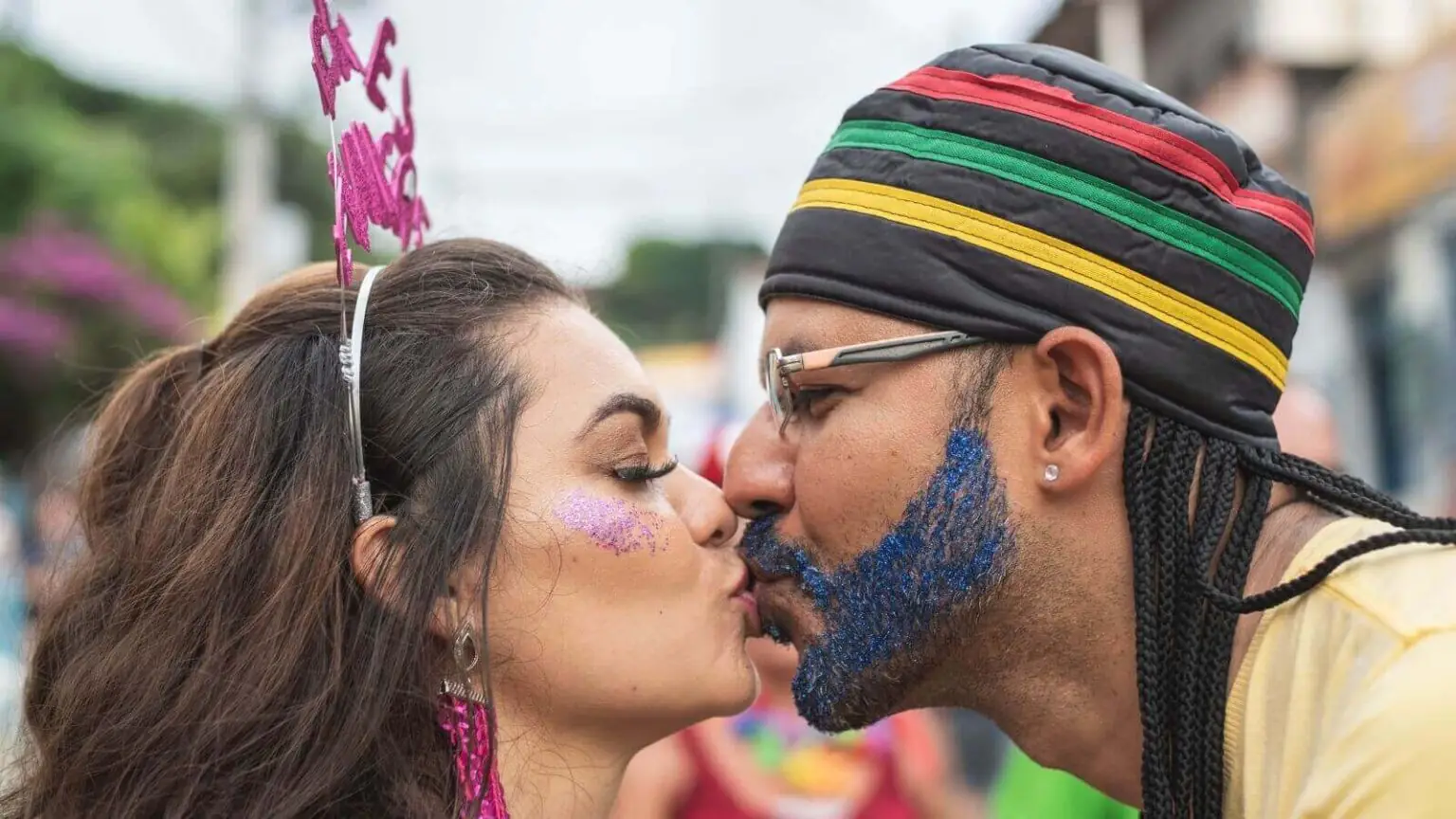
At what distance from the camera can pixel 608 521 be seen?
2385 millimetres

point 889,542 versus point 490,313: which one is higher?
point 490,313

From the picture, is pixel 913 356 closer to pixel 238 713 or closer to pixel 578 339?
pixel 578 339

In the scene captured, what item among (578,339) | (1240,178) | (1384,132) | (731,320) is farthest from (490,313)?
(731,320)

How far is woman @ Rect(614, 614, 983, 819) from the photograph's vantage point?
4430mm

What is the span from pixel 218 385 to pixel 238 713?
0.61m

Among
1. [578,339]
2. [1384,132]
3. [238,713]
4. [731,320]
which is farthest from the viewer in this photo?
[731,320]

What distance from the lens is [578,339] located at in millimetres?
2578

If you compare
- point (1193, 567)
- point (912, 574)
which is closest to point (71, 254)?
point (912, 574)

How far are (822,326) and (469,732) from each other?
954mm

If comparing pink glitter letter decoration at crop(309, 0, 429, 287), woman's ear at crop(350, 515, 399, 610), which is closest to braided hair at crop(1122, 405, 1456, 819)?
woman's ear at crop(350, 515, 399, 610)

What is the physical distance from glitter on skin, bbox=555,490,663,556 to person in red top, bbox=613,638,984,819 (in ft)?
6.80

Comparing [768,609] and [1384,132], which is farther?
[1384,132]

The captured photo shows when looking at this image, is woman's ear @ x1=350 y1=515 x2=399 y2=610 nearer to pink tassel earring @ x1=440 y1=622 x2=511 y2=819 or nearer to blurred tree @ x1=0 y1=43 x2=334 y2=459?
pink tassel earring @ x1=440 y1=622 x2=511 y2=819

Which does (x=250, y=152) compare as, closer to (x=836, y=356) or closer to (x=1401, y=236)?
(x=1401, y=236)
